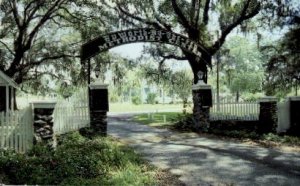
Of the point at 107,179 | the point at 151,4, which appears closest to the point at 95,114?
the point at 107,179

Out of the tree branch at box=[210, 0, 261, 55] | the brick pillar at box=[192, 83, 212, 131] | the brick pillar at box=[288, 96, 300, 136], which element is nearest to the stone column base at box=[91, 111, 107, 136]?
the brick pillar at box=[192, 83, 212, 131]

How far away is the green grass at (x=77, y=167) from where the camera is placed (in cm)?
1104

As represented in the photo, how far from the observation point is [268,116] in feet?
66.7

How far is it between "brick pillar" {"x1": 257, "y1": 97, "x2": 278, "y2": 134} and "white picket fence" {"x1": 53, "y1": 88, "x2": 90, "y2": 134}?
7.10 m

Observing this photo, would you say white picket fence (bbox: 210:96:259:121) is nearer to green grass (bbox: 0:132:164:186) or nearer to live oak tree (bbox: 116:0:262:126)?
live oak tree (bbox: 116:0:262:126)

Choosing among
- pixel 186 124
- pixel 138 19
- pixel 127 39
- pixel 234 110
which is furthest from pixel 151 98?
pixel 127 39

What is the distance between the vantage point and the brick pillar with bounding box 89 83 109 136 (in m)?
17.4

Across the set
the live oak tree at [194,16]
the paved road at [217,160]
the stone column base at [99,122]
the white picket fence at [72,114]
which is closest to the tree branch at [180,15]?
the live oak tree at [194,16]

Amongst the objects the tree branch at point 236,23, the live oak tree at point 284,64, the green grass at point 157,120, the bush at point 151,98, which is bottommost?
the green grass at point 157,120

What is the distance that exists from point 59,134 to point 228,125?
776 centimetres

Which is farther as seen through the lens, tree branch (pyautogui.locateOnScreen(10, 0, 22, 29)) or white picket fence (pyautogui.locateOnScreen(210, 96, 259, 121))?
tree branch (pyautogui.locateOnScreen(10, 0, 22, 29))

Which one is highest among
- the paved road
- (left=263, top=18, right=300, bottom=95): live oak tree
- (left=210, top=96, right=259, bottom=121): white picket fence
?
(left=263, top=18, right=300, bottom=95): live oak tree

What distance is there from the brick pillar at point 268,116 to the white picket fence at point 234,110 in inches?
33.2

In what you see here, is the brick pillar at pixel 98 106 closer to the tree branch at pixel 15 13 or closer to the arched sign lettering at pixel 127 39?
the arched sign lettering at pixel 127 39
